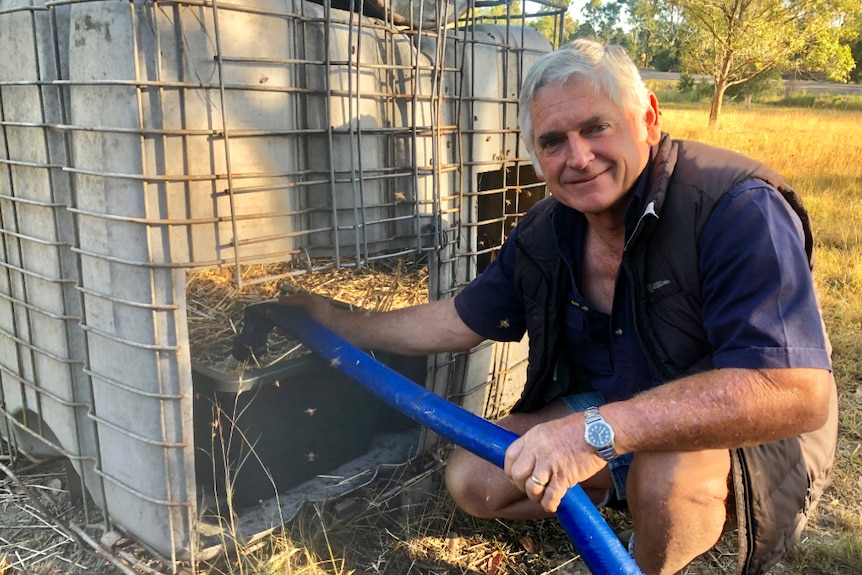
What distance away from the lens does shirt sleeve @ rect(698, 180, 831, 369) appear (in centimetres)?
161

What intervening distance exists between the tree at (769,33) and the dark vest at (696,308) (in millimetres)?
17183

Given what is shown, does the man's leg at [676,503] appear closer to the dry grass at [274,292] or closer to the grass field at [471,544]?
the grass field at [471,544]

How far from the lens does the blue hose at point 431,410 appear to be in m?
1.65

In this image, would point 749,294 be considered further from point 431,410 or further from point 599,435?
point 431,410

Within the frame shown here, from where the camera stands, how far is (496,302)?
7.59ft

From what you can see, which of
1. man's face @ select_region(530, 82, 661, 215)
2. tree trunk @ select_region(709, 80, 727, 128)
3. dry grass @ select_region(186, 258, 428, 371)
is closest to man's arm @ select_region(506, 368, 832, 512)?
man's face @ select_region(530, 82, 661, 215)

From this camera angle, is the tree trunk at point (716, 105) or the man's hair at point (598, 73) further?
the tree trunk at point (716, 105)

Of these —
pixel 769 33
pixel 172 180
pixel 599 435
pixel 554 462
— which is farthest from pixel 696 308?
pixel 769 33

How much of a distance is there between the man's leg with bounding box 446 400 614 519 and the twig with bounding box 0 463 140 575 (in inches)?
42.4

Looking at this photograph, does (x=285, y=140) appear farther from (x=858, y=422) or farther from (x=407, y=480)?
(x=858, y=422)

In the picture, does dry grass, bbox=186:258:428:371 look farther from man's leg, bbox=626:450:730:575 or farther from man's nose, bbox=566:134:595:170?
man's leg, bbox=626:450:730:575

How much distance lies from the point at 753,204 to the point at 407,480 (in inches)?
63.0

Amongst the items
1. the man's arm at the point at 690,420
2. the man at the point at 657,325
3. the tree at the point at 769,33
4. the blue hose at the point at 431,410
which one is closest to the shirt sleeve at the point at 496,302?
the man at the point at 657,325

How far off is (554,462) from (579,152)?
820mm
